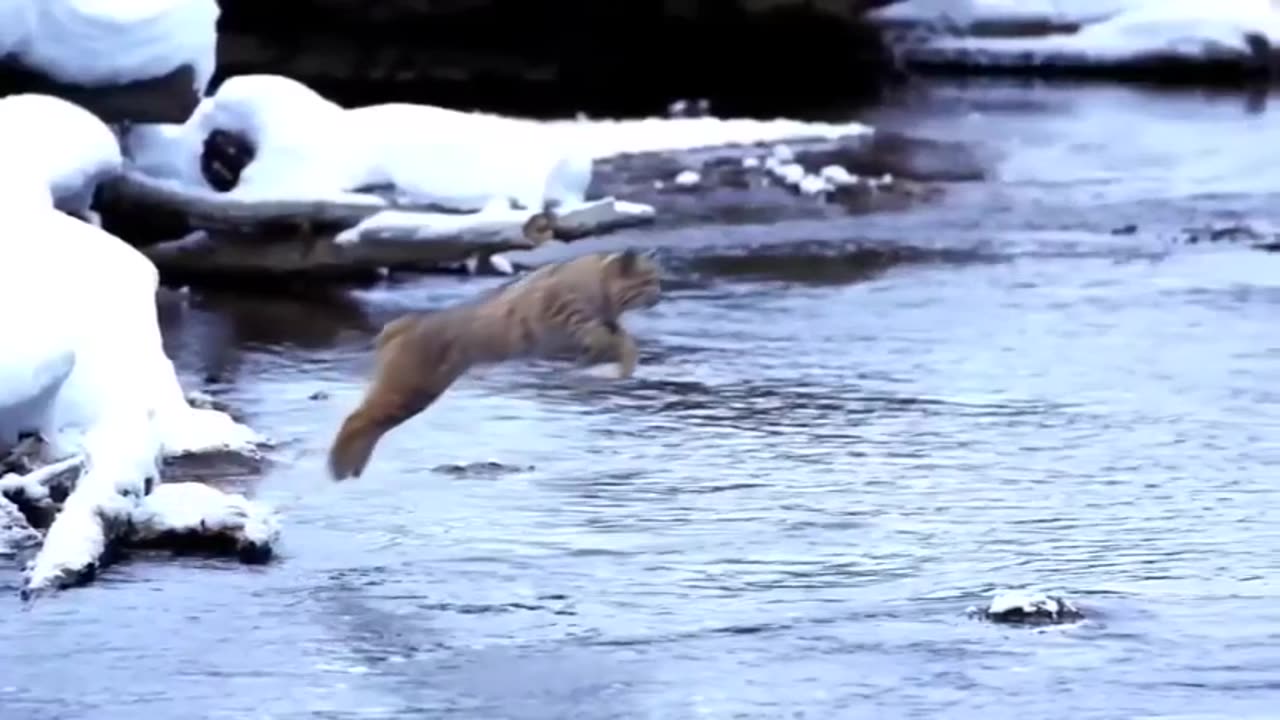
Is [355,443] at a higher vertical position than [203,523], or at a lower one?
higher

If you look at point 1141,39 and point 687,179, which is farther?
point 1141,39

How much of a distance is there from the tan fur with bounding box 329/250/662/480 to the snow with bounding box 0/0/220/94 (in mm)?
6077

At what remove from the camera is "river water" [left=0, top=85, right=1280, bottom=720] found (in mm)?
6617

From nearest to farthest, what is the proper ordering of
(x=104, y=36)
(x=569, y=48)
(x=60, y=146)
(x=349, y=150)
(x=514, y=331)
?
(x=514, y=331) → (x=60, y=146) → (x=104, y=36) → (x=349, y=150) → (x=569, y=48)

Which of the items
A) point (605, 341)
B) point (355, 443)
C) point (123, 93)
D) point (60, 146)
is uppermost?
point (123, 93)

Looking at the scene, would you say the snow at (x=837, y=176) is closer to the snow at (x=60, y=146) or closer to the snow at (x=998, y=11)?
the snow at (x=60, y=146)

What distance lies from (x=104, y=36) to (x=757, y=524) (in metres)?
6.31

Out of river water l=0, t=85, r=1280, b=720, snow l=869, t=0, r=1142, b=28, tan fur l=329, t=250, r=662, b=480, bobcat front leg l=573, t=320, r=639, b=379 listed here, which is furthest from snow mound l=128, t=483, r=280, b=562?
snow l=869, t=0, r=1142, b=28

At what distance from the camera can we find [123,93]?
13914 millimetres

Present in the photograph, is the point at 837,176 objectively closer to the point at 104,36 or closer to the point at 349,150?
the point at 349,150

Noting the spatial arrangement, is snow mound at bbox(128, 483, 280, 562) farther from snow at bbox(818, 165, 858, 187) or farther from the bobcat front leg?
snow at bbox(818, 165, 858, 187)

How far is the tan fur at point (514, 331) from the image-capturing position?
7715 mm

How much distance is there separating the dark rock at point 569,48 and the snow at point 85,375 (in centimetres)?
1776

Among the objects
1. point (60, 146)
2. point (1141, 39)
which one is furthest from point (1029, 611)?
point (1141, 39)
